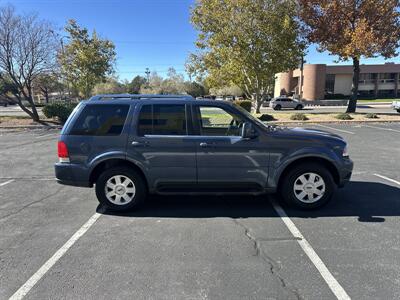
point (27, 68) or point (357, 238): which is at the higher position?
point (27, 68)

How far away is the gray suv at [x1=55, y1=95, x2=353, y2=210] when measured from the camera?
4.67m

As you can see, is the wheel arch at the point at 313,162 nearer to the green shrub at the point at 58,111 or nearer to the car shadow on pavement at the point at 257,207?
the car shadow on pavement at the point at 257,207

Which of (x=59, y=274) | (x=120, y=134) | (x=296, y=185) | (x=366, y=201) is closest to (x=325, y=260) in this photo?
(x=296, y=185)

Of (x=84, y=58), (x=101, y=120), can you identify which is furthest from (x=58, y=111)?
(x=101, y=120)

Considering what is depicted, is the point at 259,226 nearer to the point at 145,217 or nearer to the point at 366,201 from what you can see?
the point at 145,217

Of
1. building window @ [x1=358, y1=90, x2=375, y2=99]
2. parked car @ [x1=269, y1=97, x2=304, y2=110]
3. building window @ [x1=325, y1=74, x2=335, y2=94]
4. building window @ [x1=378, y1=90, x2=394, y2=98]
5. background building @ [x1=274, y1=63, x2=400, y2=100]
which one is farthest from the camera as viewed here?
building window @ [x1=378, y1=90, x2=394, y2=98]

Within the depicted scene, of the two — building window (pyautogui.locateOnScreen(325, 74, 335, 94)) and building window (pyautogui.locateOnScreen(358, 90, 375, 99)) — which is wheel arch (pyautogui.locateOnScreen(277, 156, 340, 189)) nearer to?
building window (pyautogui.locateOnScreen(325, 74, 335, 94))

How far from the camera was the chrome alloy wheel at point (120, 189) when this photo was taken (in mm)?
4800

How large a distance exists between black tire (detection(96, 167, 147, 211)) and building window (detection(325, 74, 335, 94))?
66.3 meters

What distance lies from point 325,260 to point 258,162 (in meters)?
1.70

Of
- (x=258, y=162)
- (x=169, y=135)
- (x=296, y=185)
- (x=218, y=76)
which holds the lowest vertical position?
(x=296, y=185)

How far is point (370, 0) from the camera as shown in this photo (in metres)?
19.8

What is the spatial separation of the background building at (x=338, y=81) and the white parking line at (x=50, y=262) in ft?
198

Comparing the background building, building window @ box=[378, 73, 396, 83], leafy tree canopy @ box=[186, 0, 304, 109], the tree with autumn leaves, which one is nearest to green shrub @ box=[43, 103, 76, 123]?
leafy tree canopy @ box=[186, 0, 304, 109]
